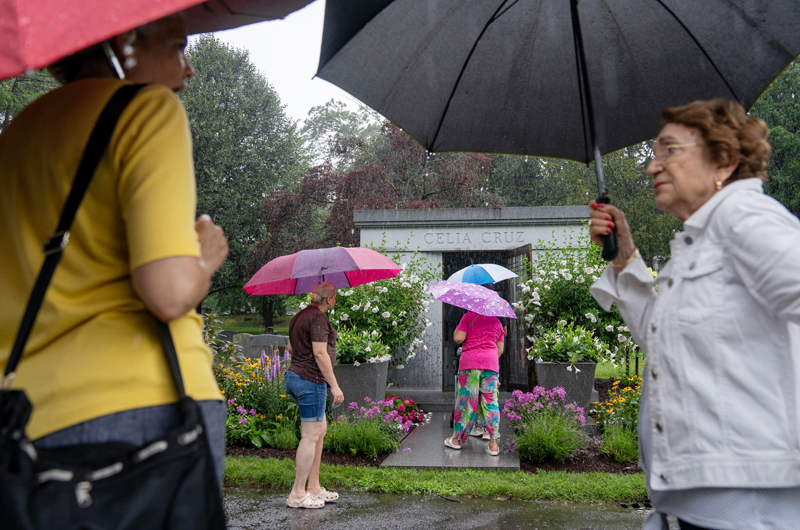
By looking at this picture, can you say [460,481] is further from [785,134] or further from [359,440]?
[785,134]

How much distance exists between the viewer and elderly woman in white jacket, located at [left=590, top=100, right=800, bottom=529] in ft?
6.17

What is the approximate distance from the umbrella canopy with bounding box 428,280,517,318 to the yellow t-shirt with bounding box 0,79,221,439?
6611 mm

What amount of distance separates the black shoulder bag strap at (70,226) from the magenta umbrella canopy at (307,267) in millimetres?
4922

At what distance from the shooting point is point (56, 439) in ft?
4.37

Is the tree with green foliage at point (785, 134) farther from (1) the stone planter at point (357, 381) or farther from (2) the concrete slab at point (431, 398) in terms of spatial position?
(1) the stone planter at point (357, 381)

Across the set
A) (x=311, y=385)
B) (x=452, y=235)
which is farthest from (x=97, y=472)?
(x=452, y=235)

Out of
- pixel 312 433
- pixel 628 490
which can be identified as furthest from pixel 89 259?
pixel 628 490

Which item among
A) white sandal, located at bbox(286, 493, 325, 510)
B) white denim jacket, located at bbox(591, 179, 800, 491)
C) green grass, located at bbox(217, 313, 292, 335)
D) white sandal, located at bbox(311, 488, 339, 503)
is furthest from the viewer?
green grass, located at bbox(217, 313, 292, 335)

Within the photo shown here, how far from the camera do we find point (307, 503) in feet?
20.1

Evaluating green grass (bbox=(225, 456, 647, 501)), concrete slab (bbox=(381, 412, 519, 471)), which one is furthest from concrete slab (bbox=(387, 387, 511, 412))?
green grass (bbox=(225, 456, 647, 501))

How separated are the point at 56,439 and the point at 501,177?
1301 inches

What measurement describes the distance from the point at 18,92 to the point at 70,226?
28.0m

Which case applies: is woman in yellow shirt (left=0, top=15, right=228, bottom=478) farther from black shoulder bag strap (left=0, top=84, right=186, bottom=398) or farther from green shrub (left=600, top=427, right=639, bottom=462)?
green shrub (left=600, top=427, right=639, bottom=462)

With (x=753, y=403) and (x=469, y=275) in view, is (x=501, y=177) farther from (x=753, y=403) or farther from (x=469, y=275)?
(x=753, y=403)
